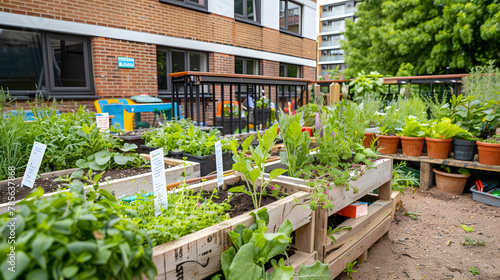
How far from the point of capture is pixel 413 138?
11.5 feet

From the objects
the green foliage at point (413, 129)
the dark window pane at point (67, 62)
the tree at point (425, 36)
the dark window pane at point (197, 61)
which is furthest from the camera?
the tree at point (425, 36)

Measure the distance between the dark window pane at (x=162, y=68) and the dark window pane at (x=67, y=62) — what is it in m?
1.60

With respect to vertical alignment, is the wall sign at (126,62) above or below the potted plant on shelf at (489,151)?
above

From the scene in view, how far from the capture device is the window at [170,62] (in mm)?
7033

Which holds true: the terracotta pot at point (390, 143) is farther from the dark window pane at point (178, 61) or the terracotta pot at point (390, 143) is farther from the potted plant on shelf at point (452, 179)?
the dark window pane at point (178, 61)

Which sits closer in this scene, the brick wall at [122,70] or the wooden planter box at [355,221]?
the wooden planter box at [355,221]

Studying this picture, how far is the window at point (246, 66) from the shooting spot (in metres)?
9.02

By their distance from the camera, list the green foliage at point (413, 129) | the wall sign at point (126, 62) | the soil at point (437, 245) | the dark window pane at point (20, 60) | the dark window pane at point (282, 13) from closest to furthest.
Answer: the soil at point (437, 245)
the green foliage at point (413, 129)
the dark window pane at point (20, 60)
the wall sign at point (126, 62)
the dark window pane at point (282, 13)

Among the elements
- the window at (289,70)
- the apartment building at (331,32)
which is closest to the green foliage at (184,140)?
the window at (289,70)

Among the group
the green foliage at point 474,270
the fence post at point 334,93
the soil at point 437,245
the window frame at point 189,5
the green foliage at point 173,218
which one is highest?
the window frame at point 189,5

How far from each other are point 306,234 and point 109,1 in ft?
20.4

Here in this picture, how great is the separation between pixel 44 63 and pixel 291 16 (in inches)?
319

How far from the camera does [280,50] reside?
1019 centimetres

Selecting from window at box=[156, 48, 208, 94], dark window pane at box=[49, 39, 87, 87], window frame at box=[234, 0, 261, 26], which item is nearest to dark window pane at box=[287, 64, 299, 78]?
window frame at box=[234, 0, 261, 26]
